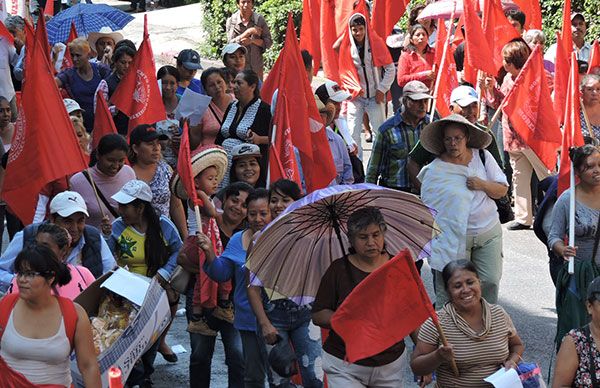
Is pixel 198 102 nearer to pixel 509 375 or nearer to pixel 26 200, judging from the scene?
pixel 26 200

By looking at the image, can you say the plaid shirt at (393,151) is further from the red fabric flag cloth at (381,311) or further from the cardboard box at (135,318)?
the red fabric flag cloth at (381,311)

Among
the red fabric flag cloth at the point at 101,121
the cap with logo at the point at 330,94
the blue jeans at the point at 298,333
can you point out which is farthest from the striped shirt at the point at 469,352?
the red fabric flag cloth at the point at 101,121

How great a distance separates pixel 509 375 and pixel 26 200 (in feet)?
13.5

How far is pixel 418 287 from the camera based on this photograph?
24.0 ft

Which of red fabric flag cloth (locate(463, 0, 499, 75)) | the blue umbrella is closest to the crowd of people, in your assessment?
red fabric flag cloth (locate(463, 0, 499, 75))

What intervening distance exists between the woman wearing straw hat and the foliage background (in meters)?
8.93

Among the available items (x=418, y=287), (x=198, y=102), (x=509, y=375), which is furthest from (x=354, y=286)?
(x=198, y=102)

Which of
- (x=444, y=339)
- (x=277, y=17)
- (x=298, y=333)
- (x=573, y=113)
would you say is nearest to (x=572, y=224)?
(x=573, y=113)

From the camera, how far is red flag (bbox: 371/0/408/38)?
17266 millimetres

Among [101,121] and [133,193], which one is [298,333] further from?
[101,121]

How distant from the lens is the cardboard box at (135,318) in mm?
7621

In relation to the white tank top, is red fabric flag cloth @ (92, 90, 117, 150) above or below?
below

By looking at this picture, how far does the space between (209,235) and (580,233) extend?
2597 millimetres

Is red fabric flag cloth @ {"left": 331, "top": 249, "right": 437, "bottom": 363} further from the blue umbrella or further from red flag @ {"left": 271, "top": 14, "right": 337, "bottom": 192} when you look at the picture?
the blue umbrella
